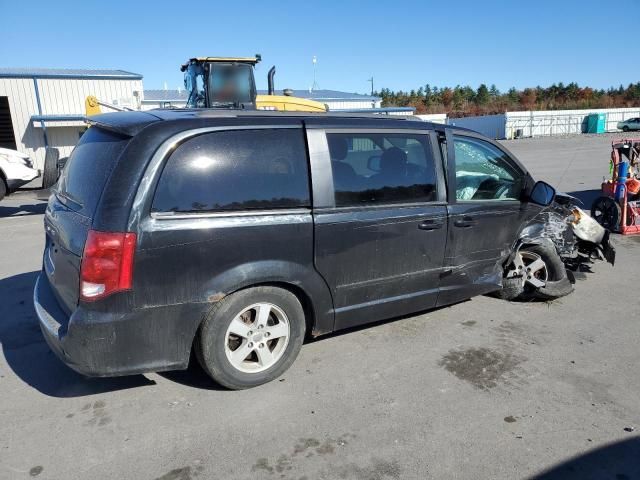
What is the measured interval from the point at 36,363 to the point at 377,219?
2.86 meters

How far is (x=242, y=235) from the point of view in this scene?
3078mm

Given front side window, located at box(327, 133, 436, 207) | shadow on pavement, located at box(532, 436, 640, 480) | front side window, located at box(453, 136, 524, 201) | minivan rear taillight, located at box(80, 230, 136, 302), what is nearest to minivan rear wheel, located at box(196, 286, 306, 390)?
minivan rear taillight, located at box(80, 230, 136, 302)

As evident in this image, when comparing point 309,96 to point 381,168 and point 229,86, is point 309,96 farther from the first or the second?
point 381,168

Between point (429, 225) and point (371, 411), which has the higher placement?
point (429, 225)

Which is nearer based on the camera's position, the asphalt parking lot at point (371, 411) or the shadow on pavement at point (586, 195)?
the asphalt parking lot at point (371, 411)

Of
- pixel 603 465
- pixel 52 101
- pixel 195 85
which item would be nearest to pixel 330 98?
pixel 52 101

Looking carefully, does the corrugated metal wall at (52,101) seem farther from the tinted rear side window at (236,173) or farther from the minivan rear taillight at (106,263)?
the minivan rear taillight at (106,263)

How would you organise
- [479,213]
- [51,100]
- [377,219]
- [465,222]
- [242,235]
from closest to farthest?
[242,235], [377,219], [465,222], [479,213], [51,100]

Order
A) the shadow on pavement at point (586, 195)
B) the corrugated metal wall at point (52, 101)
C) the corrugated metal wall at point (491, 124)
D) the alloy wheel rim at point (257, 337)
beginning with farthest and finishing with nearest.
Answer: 1. the corrugated metal wall at point (491, 124)
2. the corrugated metal wall at point (52, 101)
3. the shadow on pavement at point (586, 195)
4. the alloy wheel rim at point (257, 337)

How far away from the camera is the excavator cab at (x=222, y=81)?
12352mm

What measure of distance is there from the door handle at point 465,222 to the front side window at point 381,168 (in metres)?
0.31

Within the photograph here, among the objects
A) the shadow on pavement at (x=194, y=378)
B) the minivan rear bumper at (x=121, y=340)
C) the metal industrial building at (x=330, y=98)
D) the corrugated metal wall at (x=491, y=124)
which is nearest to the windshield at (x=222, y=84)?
the shadow on pavement at (x=194, y=378)

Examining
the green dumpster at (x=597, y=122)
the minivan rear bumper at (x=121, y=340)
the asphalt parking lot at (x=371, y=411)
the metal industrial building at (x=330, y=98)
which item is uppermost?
the metal industrial building at (x=330, y=98)

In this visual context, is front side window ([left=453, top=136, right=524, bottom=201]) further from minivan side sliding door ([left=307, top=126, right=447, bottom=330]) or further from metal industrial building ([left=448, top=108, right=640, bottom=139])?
metal industrial building ([left=448, top=108, right=640, bottom=139])
